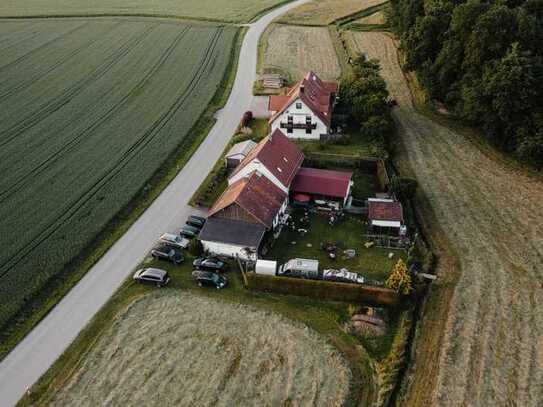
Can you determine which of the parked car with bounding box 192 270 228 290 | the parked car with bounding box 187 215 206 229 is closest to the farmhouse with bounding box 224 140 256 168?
the parked car with bounding box 187 215 206 229

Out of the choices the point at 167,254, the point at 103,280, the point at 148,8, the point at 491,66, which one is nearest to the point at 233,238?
the point at 167,254

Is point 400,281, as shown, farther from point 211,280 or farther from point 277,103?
point 277,103

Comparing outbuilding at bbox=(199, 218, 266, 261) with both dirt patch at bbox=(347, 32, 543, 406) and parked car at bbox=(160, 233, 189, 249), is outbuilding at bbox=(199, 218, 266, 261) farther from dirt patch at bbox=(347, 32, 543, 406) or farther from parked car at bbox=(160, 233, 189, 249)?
dirt patch at bbox=(347, 32, 543, 406)

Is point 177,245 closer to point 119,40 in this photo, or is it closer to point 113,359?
point 113,359

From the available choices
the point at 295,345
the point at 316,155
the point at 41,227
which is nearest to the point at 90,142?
the point at 41,227

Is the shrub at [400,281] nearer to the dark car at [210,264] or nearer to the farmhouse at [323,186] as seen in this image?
the farmhouse at [323,186]

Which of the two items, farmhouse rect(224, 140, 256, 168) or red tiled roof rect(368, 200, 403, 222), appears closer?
red tiled roof rect(368, 200, 403, 222)
